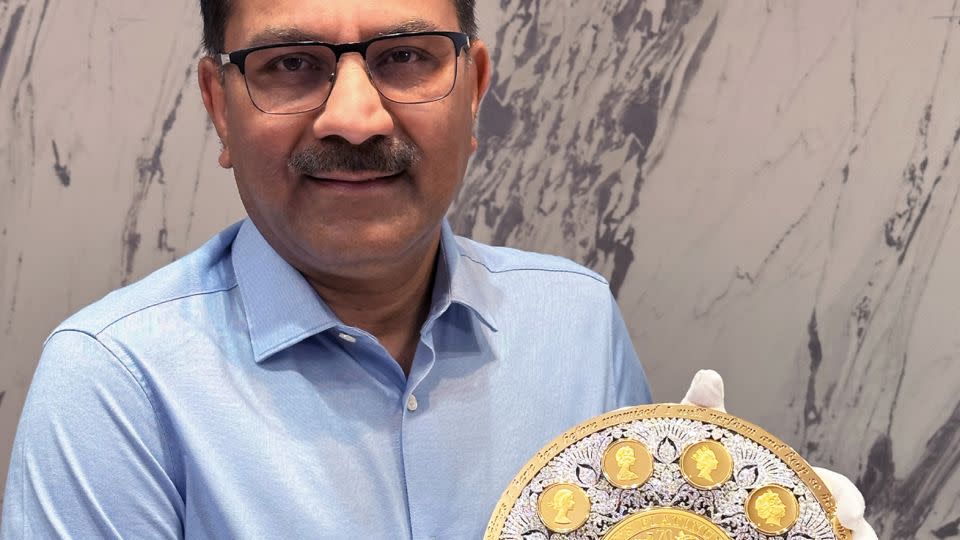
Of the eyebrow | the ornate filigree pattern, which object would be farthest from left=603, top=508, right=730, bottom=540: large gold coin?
the eyebrow

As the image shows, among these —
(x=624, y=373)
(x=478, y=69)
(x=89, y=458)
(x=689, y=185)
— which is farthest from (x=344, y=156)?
(x=689, y=185)

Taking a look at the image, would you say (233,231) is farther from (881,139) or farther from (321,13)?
(881,139)

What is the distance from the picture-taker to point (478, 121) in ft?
4.59

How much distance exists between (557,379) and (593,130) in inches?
17.3

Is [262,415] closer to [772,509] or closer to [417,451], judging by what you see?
[417,451]

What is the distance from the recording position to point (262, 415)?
929 millimetres

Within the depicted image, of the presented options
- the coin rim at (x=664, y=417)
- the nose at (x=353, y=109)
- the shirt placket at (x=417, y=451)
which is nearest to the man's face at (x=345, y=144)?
the nose at (x=353, y=109)

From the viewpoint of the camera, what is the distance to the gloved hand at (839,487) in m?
0.92

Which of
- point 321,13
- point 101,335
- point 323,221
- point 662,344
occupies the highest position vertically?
point 321,13

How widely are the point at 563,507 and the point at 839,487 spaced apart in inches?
10.5

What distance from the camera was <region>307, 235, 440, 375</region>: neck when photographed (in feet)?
3.29

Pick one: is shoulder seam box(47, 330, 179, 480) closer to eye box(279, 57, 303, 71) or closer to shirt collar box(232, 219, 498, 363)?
shirt collar box(232, 219, 498, 363)

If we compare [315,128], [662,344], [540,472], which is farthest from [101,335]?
[662,344]

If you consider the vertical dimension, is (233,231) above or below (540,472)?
above
